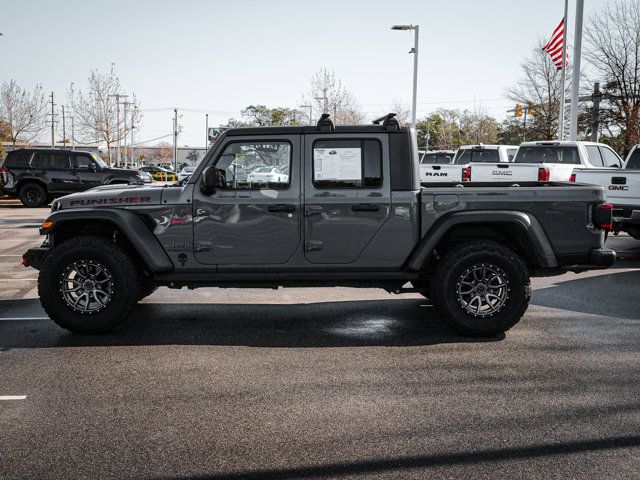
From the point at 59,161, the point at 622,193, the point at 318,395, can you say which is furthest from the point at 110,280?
the point at 59,161

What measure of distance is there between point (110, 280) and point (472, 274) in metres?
3.46

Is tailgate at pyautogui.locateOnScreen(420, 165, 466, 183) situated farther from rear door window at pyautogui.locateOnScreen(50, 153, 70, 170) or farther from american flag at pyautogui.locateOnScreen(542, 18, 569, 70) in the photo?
rear door window at pyautogui.locateOnScreen(50, 153, 70, 170)

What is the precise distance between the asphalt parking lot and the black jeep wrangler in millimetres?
16095

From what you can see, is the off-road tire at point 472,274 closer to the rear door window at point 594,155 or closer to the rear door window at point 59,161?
the rear door window at point 594,155

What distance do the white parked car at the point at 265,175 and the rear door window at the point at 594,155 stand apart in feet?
39.7

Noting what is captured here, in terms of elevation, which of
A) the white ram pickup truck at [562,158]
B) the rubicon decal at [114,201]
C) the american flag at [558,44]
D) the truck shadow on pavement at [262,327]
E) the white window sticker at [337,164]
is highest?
the american flag at [558,44]

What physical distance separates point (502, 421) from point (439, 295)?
7.03 ft

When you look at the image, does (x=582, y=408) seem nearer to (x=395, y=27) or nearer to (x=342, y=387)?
(x=342, y=387)

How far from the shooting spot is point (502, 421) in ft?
14.1

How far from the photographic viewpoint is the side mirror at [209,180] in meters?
6.23

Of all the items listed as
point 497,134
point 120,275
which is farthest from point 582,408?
point 497,134

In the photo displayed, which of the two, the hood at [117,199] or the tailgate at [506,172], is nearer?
the hood at [117,199]

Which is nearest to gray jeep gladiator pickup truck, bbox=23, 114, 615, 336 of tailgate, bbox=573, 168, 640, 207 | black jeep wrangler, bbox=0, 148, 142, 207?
tailgate, bbox=573, 168, 640, 207

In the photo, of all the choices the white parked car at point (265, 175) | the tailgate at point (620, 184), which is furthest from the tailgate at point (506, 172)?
the white parked car at point (265, 175)
